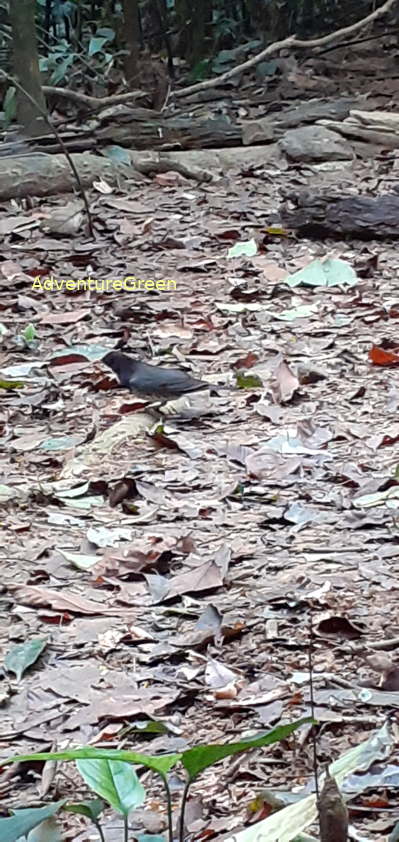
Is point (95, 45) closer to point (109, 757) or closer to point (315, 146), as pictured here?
point (315, 146)

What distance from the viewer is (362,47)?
25.3ft

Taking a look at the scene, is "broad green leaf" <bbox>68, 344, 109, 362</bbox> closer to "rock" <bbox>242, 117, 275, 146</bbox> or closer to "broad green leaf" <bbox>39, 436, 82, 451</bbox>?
"broad green leaf" <bbox>39, 436, 82, 451</bbox>

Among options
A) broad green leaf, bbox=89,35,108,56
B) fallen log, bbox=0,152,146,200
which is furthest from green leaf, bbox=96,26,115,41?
fallen log, bbox=0,152,146,200

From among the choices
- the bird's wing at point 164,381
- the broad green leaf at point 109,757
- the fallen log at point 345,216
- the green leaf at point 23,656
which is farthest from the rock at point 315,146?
the broad green leaf at point 109,757

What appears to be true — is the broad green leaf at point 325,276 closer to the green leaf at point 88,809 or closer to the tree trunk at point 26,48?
the tree trunk at point 26,48

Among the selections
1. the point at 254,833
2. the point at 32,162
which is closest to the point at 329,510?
the point at 254,833

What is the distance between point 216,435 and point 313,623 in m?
1.14

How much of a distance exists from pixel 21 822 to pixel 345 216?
3807mm

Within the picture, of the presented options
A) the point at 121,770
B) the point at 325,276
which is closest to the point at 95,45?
the point at 325,276

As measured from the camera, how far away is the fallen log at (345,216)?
4.74 metres

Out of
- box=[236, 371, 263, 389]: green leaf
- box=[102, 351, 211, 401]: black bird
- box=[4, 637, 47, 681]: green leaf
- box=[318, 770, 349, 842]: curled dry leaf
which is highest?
box=[318, 770, 349, 842]: curled dry leaf

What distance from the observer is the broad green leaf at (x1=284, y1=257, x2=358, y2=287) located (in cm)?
438

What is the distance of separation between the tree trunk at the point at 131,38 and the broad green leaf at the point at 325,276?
312 cm

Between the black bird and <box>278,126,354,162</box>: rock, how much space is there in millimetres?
2873
